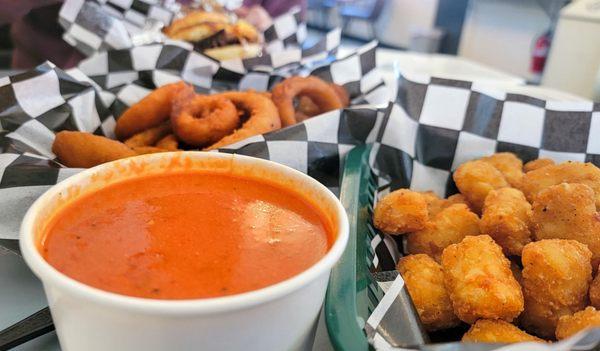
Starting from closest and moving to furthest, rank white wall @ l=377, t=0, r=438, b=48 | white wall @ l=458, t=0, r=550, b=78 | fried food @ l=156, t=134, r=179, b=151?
fried food @ l=156, t=134, r=179, b=151, white wall @ l=458, t=0, r=550, b=78, white wall @ l=377, t=0, r=438, b=48

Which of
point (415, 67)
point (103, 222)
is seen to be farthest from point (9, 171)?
point (415, 67)

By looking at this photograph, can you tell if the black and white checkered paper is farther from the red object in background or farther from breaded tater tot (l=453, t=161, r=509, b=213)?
the red object in background

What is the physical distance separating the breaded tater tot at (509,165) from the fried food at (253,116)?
61cm

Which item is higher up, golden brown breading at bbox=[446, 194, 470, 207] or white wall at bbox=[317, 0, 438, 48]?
golden brown breading at bbox=[446, 194, 470, 207]

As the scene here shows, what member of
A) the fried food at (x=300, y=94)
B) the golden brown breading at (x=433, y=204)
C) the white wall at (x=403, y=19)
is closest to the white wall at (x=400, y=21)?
the white wall at (x=403, y=19)

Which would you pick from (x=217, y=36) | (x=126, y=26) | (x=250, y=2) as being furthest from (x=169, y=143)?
(x=250, y=2)

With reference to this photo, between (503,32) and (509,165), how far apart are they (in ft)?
23.7

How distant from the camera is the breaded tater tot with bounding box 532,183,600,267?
0.96 meters

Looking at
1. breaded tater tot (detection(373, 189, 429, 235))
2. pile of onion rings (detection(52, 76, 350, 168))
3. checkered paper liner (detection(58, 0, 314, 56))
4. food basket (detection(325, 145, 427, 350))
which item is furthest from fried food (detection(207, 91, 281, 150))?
checkered paper liner (detection(58, 0, 314, 56))

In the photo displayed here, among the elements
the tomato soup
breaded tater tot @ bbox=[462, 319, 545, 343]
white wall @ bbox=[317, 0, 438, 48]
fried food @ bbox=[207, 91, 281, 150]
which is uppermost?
the tomato soup

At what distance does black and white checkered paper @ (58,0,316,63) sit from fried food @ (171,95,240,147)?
688 millimetres

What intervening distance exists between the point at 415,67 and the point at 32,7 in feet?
7.12

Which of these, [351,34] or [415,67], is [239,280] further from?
[351,34]

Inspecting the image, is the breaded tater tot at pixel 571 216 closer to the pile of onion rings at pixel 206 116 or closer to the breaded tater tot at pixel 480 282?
the breaded tater tot at pixel 480 282
